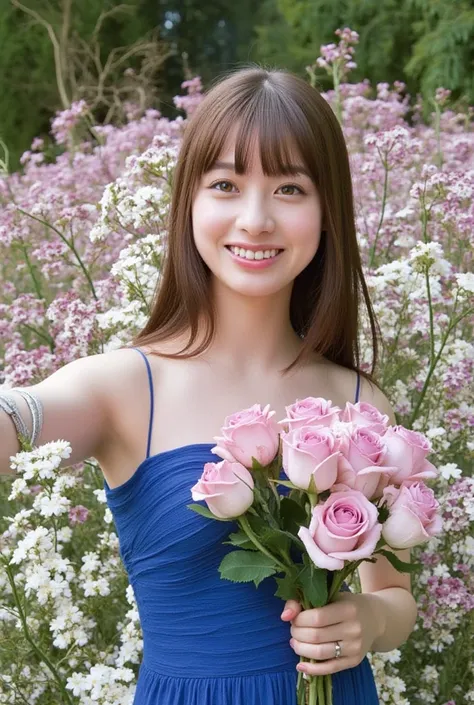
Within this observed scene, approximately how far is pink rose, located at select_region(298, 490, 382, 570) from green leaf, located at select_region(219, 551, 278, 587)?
0.09 meters

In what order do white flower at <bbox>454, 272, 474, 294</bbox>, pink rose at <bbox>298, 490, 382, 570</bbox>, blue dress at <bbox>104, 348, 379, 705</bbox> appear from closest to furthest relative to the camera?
pink rose at <bbox>298, 490, 382, 570</bbox> < blue dress at <bbox>104, 348, 379, 705</bbox> < white flower at <bbox>454, 272, 474, 294</bbox>


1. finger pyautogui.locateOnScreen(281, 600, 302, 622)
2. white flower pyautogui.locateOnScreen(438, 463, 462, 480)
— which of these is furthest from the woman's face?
white flower pyautogui.locateOnScreen(438, 463, 462, 480)

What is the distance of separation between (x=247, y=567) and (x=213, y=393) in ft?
1.27

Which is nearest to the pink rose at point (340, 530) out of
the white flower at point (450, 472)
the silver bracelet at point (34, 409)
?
the silver bracelet at point (34, 409)

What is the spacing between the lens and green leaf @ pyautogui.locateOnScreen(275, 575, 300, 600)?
1.07m

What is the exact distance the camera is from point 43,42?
9.73m

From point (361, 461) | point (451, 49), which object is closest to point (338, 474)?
point (361, 461)

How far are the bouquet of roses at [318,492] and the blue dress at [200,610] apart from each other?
207mm

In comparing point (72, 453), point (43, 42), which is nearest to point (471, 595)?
point (72, 453)

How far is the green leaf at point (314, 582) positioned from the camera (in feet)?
3.49

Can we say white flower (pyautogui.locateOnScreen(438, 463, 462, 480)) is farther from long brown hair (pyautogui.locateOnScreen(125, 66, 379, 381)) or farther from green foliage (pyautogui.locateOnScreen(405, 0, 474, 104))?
green foliage (pyautogui.locateOnScreen(405, 0, 474, 104))

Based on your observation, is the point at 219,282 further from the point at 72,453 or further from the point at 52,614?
the point at 52,614

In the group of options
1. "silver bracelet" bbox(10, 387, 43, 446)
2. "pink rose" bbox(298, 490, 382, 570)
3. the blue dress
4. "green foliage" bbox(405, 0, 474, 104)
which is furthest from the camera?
"green foliage" bbox(405, 0, 474, 104)

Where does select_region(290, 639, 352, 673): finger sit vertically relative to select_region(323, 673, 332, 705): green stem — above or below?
above
